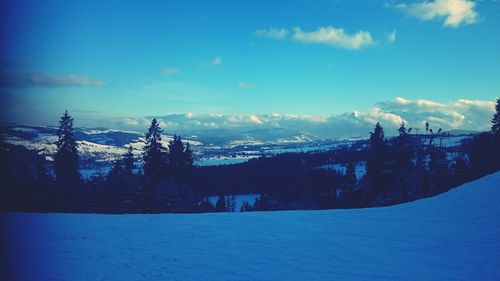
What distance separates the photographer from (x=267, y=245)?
1502 centimetres

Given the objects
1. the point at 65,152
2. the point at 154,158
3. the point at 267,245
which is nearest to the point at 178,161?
the point at 154,158

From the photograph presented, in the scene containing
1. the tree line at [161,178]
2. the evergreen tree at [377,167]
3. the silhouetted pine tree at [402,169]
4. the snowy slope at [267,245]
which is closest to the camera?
the snowy slope at [267,245]

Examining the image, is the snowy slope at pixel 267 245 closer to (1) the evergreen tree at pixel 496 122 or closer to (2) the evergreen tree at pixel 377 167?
(2) the evergreen tree at pixel 377 167

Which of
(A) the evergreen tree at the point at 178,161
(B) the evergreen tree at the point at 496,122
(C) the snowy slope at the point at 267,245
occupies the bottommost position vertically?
(C) the snowy slope at the point at 267,245

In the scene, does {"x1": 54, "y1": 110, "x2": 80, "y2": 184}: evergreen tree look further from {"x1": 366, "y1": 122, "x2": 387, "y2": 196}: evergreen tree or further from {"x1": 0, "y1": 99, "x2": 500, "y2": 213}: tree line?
{"x1": 366, "y1": 122, "x2": 387, "y2": 196}: evergreen tree

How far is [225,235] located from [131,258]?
4.87 metres

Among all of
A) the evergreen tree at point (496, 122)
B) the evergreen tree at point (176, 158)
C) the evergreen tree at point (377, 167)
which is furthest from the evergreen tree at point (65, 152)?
the evergreen tree at point (496, 122)

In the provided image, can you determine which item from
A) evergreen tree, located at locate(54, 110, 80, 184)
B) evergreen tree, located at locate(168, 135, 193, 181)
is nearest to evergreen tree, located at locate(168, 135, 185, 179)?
evergreen tree, located at locate(168, 135, 193, 181)

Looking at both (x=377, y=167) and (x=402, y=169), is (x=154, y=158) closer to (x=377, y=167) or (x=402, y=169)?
(x=377, y=167)

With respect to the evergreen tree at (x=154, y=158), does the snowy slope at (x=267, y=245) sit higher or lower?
lower

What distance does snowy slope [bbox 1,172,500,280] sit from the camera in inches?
455

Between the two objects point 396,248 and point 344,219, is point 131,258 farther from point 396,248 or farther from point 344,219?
point 344,219

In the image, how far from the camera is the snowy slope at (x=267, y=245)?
1155 cm

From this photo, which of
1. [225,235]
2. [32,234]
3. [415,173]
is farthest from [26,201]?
[415,173]
